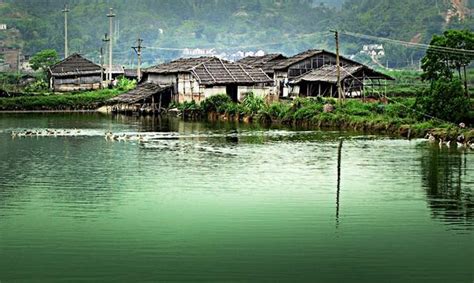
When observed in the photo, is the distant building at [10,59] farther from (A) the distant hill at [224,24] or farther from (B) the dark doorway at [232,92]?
(B) the dark doorway at [232,92]

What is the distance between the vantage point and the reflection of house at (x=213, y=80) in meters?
40.2

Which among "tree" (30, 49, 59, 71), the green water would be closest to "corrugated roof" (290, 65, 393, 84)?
the green water

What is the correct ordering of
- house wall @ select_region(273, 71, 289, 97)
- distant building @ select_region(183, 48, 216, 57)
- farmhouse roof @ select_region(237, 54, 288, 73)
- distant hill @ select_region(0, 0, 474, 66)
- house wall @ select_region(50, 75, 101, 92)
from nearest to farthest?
Result: house wall @ select_region(273, 71, 289, 97), farmhouse roof @ select_region(237, 54, 288, 73), house wall @ select_region(50, 75, 101, 92), distant hill @ select_region(0, 0, 474, 66), distant building @ select_region(183, 48, 216, 57)

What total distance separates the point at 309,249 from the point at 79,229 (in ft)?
11.4

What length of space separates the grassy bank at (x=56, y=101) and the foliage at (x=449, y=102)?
2274 cm

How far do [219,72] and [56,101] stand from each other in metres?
9.02

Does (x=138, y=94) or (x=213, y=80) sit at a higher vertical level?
(x=213, y=80)

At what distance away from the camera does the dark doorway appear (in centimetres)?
4091

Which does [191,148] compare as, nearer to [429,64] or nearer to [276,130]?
[276,130]

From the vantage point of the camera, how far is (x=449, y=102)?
86.8ft

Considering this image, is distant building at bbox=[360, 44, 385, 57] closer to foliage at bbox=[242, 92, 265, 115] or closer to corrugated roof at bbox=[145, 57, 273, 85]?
corrugated roof at bbox=[145, 57, 273, 85]

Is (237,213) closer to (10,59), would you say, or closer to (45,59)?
(45,59)

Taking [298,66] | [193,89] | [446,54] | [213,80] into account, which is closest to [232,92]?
[213,80]

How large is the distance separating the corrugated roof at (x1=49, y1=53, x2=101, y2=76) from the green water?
29.3 metres
